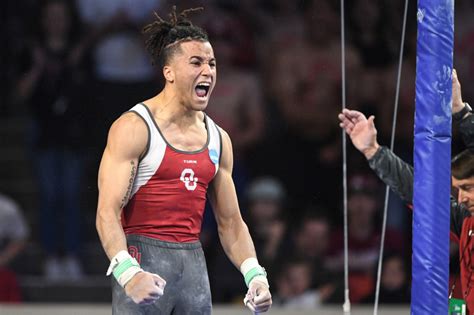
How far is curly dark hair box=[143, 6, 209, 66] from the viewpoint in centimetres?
439

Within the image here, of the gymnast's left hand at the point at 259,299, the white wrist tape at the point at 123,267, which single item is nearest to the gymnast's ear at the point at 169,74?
the white wrist tape at the point at 123,267

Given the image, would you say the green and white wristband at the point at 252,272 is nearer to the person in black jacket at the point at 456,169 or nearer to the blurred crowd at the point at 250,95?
the person in black jacket at the point at 456,169

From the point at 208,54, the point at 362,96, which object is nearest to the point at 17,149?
the point at 362,96

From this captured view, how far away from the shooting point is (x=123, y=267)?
4.01 meters

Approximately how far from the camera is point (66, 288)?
26.0ft

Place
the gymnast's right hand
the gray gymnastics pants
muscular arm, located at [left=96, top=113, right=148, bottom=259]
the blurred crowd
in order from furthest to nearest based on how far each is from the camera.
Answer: the blurred crowd
the gray gymnastics pants
muscular arm, located at [left=96, top=113, right=148, bottom=259]
the gymnast's right hand

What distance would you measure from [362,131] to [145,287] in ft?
4.17

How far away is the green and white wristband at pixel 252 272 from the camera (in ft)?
14.2

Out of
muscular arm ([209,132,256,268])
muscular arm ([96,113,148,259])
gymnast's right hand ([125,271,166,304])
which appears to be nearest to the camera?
gymnast's right hand ([125,271,166,304])

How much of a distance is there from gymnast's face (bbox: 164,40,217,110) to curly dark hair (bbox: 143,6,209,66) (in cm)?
3

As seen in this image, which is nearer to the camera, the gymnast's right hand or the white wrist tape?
the gymnast's right hand

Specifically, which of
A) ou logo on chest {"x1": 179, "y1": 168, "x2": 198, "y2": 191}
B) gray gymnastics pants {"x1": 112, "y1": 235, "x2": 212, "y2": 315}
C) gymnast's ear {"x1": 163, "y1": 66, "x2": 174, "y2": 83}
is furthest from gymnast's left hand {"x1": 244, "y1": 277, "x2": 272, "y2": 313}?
gymnast's ear {"x1": 163, "y1": 66, "x2": 174, "y2": 83}

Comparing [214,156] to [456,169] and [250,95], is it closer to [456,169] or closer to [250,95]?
[456,169]

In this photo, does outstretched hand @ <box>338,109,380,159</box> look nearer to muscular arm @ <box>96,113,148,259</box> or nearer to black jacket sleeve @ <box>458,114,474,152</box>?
black jacket sleeve @ <box>458,114,474,152</box>
